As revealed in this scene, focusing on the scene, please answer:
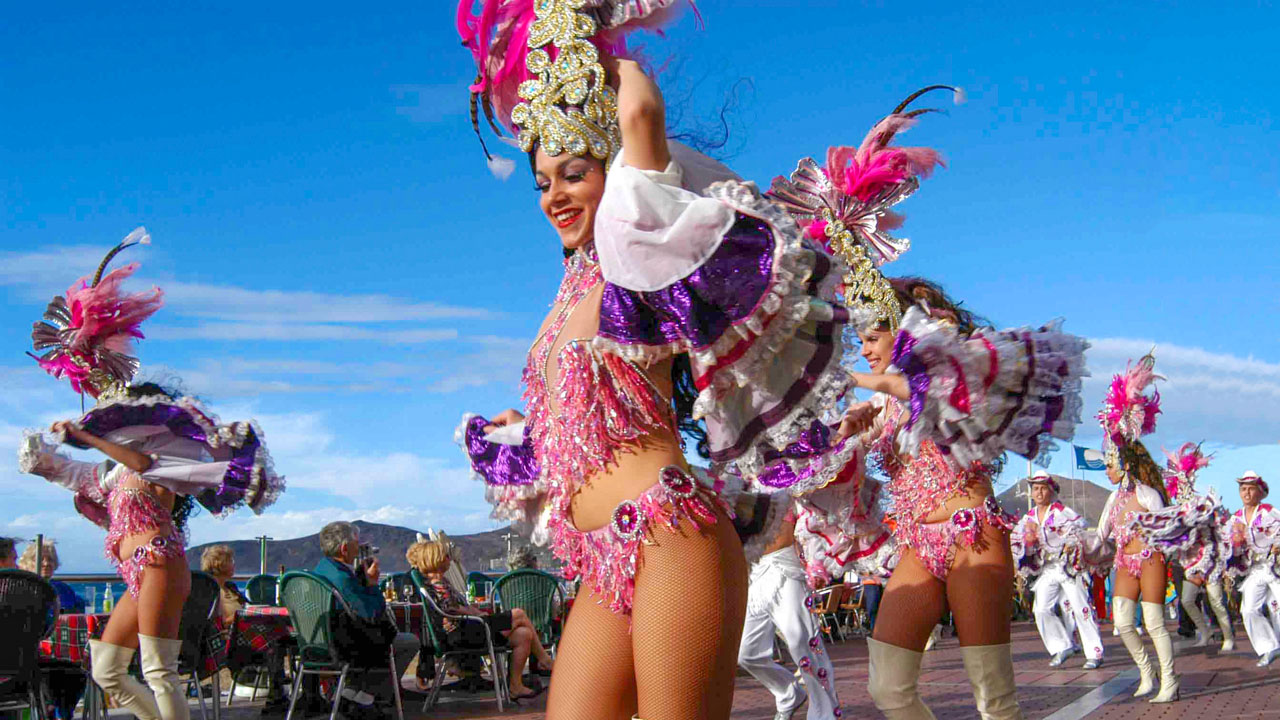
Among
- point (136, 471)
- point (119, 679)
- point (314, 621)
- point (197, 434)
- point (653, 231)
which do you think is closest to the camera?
point (653, 231)

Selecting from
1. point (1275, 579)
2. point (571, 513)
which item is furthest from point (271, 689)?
point (1275, 579)

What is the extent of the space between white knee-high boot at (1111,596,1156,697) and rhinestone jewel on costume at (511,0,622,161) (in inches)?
320

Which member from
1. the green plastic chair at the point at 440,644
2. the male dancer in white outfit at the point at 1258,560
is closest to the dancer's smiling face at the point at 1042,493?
the male dancer in white outfit at the point at 1258,560

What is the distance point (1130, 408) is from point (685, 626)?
8177 mm

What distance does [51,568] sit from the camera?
9203mm

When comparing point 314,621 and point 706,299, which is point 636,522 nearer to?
point 706,299

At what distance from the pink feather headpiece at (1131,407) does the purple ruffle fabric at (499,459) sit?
7.76 metres

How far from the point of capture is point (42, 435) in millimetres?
6242

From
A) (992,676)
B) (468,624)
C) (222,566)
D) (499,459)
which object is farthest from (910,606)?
(222,566)

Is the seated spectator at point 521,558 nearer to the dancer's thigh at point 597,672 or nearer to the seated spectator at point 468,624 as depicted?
the seated spectator at point 468,624

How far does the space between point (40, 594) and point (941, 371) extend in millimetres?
5142

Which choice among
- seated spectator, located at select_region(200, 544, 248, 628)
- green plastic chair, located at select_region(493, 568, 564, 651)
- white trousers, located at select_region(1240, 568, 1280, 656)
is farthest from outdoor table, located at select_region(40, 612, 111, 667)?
white trousers, located at select_region(1240, 568, 1280, 656)

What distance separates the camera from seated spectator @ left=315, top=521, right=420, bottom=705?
26.9 feet

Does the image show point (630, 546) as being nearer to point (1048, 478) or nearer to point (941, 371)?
point (941, 371)
